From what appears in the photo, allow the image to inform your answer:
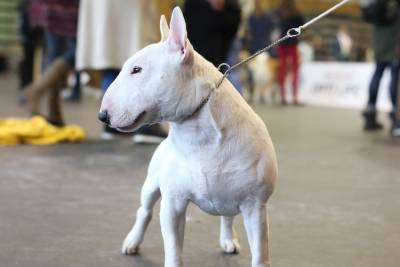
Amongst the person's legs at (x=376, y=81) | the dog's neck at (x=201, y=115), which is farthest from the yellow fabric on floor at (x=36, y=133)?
the dog's neck at (x=201, y=115)

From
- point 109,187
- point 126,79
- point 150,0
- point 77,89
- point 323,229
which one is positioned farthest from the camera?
point 77,89

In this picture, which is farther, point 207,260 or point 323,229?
point 323,229

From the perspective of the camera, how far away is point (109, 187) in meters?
2.73

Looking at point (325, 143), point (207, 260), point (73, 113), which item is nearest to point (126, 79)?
point (207, 260)

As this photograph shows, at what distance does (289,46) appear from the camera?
8.59 meters

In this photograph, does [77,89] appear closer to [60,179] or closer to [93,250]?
[60,179]

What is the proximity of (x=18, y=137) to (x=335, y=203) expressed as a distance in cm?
230

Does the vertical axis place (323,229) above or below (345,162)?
above

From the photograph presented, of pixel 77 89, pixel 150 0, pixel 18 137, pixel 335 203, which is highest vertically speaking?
pixel 150 0

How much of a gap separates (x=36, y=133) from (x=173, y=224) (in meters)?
2.80

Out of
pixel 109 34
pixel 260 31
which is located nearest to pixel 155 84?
pixel 109 34

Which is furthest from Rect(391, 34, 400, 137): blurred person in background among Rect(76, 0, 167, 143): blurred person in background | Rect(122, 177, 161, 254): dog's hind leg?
Rect(122, 177, 161, 254): dog's hind leg

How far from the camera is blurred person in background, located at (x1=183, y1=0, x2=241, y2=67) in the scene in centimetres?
396

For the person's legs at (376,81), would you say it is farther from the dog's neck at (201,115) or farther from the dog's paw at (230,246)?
the dog's neck at (201,115)
